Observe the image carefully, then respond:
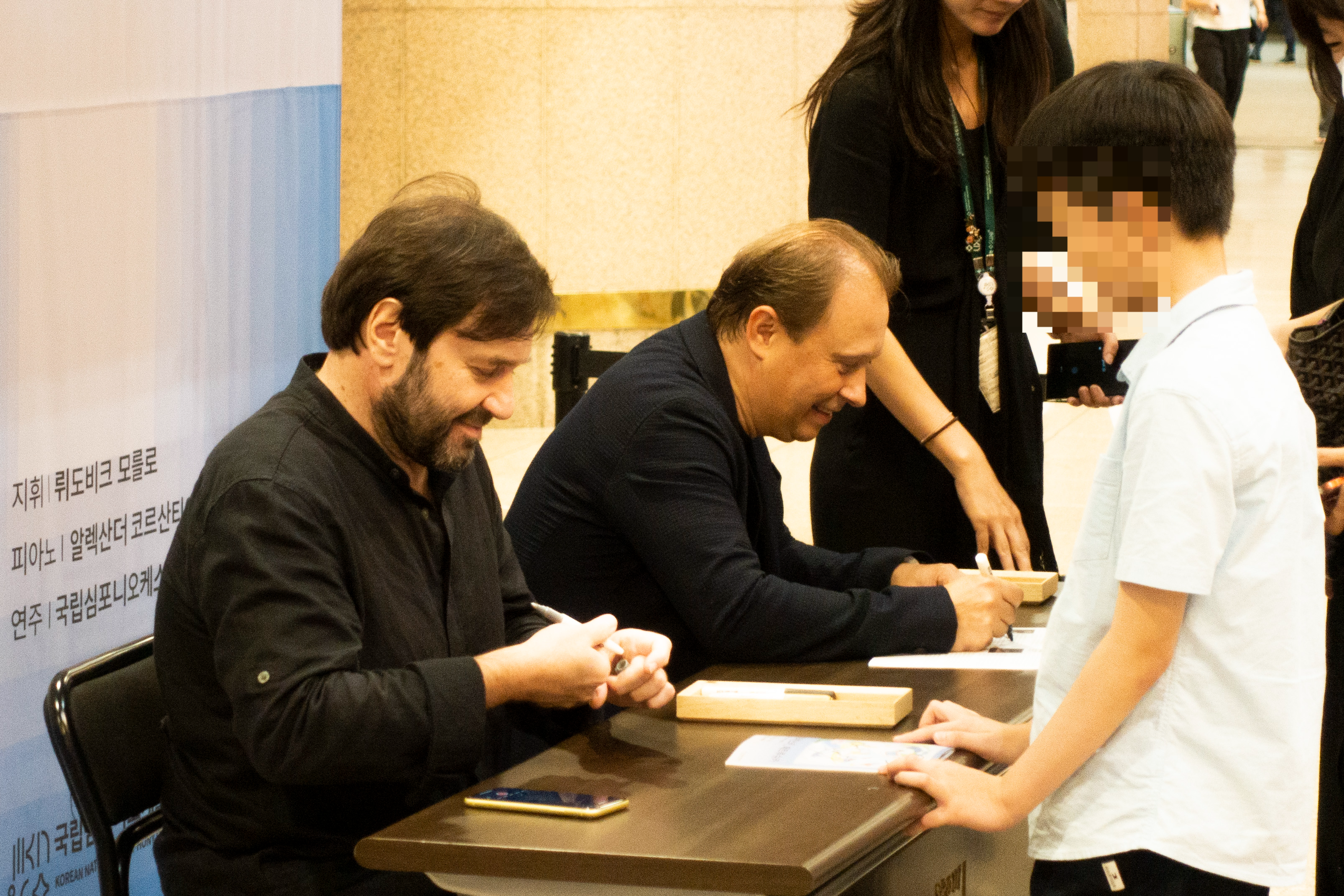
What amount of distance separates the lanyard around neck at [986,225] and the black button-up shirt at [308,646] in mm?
1234

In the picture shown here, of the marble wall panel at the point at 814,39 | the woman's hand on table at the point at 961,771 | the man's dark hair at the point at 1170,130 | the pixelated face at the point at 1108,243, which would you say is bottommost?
the woman's hand on table at the point at 961,771

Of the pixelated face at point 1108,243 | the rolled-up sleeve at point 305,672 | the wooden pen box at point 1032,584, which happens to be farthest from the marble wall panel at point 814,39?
the pixelated face at point 1108,243

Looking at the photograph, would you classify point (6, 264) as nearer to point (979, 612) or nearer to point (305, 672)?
point (305, 672)

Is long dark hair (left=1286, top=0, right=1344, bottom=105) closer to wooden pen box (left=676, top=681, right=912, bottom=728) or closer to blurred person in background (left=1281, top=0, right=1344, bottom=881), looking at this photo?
blurred person in background (left=1281, top=0, right=1344, bottom=881)

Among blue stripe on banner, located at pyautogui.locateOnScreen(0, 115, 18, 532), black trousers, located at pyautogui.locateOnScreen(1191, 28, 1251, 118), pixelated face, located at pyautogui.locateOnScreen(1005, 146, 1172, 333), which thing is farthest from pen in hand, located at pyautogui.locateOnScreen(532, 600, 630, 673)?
black trousers, located at pyautogui.locateOnScreen(1191, 28, 1251, 118)

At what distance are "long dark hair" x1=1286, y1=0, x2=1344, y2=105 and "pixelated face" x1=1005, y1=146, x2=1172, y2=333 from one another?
1307 millimetres

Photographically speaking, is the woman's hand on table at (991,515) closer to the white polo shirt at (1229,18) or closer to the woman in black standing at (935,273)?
the woman in black standing at (935,273)

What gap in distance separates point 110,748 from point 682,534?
2.83ft

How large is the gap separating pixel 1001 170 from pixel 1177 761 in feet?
5.34

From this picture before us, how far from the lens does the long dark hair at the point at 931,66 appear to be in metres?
2.90

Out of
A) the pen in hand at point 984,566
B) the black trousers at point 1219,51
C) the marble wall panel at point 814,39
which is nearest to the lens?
the pen in hand at point 984,566

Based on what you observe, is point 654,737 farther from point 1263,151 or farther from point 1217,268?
point 1263,151

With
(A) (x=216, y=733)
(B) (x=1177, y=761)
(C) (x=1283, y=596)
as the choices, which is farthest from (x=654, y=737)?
(C) (x=1283, y=596)

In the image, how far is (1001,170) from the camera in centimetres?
302
